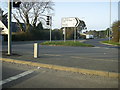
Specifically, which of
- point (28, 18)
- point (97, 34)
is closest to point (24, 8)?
point (28, 18)

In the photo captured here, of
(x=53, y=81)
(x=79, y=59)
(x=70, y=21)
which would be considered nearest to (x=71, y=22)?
(x=70, y=21)

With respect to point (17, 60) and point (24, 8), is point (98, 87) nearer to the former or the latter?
point (17, 60)

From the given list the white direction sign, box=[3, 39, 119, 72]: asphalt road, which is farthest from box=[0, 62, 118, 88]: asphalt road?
the white direction sign

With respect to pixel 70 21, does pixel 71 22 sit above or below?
below

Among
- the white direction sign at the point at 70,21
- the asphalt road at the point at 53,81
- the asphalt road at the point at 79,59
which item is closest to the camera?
the asphalt road at the point at 53,81

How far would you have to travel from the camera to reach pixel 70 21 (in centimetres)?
2520

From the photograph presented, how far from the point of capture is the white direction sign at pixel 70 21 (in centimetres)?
2456

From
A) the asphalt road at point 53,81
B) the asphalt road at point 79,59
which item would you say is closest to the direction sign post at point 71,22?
the asphalt road at point 79,59

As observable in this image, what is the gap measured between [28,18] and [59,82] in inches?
1556

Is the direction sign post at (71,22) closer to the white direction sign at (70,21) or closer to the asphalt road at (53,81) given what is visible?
the white direction sign at (70,21)

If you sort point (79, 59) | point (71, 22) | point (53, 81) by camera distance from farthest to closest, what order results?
point (71, 22) < point (79, 59) < point (53, 81)

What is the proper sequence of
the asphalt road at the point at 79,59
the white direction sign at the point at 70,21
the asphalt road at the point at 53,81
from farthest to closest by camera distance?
the white direction sign at the point at 70,21, the asphalt road at the point at 79,59, the asphalt road at the point at 53,81

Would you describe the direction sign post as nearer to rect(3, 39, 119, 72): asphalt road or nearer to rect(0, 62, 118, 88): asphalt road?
rect(3, 39, 119, 72): asphalt road

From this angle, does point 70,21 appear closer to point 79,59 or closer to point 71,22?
point 71,22
